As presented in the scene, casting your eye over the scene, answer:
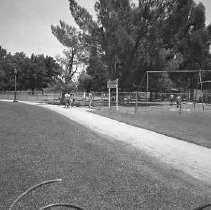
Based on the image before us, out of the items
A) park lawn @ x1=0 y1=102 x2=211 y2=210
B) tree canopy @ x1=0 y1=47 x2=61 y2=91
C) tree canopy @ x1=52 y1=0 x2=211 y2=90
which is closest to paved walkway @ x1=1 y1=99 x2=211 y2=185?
park lawn @ x1=0 y1=102 x2=211 y2=210

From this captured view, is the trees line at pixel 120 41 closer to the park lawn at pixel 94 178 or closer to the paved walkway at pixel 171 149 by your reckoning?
the paved walkway at pixel 171 149

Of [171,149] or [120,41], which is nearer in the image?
[171,149]

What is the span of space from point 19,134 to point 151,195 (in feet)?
28.2

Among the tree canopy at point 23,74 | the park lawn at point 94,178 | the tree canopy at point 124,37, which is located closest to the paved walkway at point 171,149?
the park lawn at point 94,178

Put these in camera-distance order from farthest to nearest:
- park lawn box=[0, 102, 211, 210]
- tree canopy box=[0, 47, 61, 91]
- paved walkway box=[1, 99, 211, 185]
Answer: tree canopy box=[0, 47, 61, 91], paved walkway box=[1, 99, 211, 185], park lawn box=[0, 102, 211, 210]

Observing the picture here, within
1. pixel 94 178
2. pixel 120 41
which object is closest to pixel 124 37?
pixel 120 41

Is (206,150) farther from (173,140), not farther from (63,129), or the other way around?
(63,129)

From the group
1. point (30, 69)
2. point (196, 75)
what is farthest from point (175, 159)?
point (30, 69)

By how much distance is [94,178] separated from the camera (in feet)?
25.0

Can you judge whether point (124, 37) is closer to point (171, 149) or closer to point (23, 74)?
point (171, 149)

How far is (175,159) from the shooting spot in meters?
9.98

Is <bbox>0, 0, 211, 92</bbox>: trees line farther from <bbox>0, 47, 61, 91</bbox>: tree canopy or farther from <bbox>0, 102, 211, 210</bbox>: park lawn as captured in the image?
<bbox>0, 47, 61, 91</bbox>: tree canopy

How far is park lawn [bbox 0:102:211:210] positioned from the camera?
6.25 m

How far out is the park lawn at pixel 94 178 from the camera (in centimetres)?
625
